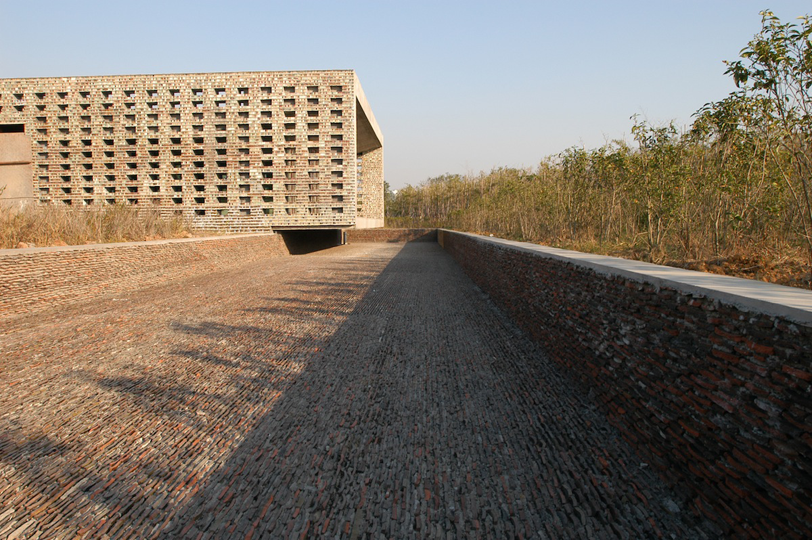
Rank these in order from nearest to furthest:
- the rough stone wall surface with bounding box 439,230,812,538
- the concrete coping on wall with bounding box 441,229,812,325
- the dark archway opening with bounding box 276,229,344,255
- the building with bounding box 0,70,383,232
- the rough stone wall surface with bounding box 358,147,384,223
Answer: the rough stone wall surface with bounding box 439,230,812,538 < the concrete coping on wall with bounding box 441,229,812,325 < the building with bounding box 0,70,383,232 < the dark archway opening with bounding box 276,229,344,255 < the rough stone wall surface with bounding box 358,147,384,223

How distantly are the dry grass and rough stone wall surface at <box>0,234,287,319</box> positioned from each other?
162 centimetres

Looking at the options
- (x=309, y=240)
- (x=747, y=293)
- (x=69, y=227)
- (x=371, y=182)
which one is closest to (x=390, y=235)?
(x=309, y=240)

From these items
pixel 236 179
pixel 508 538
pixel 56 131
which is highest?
pixel 56 131

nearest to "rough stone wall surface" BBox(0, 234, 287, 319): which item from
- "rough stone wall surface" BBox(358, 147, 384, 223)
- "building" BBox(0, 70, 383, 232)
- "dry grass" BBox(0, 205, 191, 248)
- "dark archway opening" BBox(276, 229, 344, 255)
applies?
"dry grass" BBox(0, 205, 191, 248)

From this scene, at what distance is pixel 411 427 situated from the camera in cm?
281

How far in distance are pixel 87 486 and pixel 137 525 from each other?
53cm

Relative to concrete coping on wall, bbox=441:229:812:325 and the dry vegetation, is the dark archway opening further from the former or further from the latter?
concrete coping on wall, bbox=441:229:812:325

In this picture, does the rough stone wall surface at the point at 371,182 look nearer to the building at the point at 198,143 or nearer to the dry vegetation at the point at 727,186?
the building at the point at 198,143

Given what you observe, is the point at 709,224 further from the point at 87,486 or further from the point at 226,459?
the point at 87,486

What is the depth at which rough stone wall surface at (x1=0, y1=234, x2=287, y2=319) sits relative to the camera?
231 inches

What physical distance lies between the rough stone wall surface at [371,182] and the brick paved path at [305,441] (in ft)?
93.8

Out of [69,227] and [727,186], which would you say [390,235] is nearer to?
[69,227]

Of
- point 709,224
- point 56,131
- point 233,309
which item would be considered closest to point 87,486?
point 233,309

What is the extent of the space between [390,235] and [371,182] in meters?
7.99
